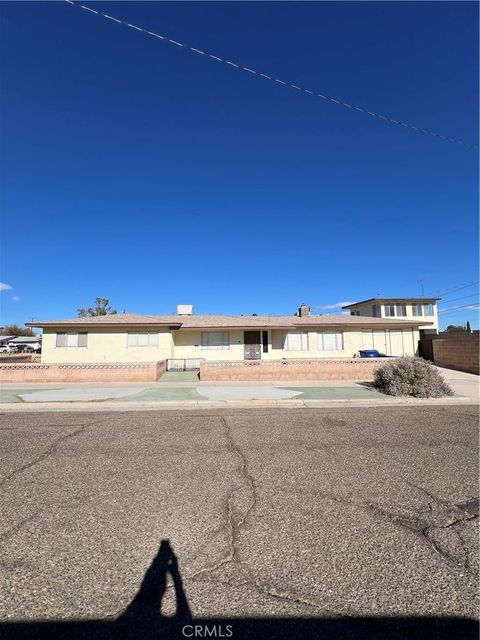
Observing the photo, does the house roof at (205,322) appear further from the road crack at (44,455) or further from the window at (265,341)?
the road crack at (44,455)

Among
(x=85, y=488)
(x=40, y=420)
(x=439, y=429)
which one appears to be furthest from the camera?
(x=40, y=420)

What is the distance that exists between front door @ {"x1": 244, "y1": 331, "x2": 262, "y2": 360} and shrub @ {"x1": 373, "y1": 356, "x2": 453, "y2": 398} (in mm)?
13642

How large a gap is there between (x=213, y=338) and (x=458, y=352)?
15.8 meters

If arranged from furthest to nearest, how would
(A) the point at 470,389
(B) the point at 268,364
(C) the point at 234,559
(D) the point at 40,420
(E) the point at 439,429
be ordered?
(B) the point at 268,364
(A) the point at 470,389
(D) the point at 40,420
(E) the point at 439,429
(C) the point at 234,559

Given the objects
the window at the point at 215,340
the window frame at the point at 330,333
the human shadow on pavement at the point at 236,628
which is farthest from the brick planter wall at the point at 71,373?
the window frame at the point at 330,333

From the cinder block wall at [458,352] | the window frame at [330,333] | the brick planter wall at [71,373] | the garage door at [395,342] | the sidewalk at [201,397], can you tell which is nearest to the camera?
the sidewalk at [201,397]

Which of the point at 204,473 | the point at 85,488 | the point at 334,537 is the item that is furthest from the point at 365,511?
the point at 85,488

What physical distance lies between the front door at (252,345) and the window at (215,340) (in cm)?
140

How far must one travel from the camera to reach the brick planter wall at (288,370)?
646 inches

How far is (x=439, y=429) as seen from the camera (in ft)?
24.3

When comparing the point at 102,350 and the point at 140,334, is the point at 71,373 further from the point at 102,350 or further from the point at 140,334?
the point at 140,334

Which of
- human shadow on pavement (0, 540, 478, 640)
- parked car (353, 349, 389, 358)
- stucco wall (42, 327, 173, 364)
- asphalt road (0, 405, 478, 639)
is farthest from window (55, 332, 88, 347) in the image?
human shadow on pavement (0, 540, 478, 640)

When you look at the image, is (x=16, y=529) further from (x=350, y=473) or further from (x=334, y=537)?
(x=350, y=473)

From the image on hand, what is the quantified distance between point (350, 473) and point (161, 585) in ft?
9.99
